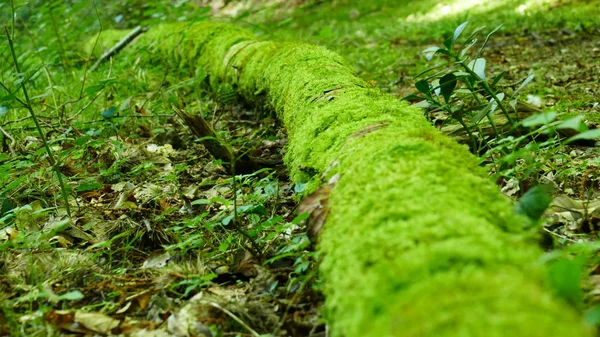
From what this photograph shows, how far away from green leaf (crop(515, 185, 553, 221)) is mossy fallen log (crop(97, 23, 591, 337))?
0.25 feet

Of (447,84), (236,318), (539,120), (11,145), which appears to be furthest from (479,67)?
(11,145)

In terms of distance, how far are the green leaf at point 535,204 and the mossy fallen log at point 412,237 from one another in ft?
0.25

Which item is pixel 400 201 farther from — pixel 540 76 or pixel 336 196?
pixel 540 76

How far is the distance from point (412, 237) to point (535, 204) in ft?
1.51

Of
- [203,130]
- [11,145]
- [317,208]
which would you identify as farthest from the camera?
[11,145]

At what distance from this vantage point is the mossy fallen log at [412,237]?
78cm

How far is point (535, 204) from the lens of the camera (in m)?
1.32

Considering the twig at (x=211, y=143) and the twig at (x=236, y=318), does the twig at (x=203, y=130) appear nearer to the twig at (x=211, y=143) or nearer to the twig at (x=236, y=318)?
the twig at (x=211, y=143)

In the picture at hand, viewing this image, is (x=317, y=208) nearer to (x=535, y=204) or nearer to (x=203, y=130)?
(x=535, y=204)

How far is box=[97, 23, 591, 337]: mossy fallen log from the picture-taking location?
2.57 ft

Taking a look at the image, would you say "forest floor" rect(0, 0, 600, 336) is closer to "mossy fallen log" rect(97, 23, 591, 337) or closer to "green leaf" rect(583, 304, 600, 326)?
"green leaf" rect(583, 304, 600, 326)

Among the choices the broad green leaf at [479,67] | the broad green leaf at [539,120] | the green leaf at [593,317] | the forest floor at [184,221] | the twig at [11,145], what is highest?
the broad green leaf at [539,120]

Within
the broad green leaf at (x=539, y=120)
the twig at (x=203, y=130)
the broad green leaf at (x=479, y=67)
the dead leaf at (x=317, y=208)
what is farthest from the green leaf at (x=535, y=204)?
the twig at (x=203, y=130)

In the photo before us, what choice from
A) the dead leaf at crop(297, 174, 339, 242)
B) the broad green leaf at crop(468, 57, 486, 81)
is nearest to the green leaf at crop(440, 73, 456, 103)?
the broad green leaf at crop(468, 57, 486, 81)
